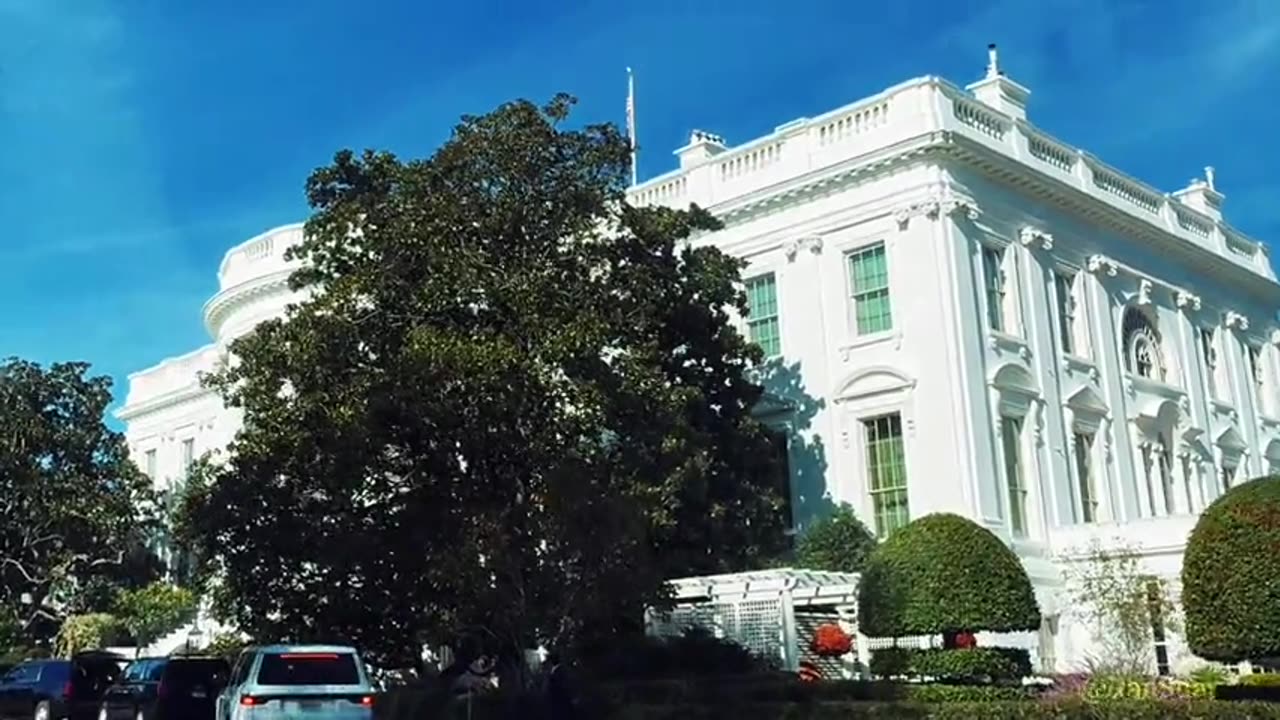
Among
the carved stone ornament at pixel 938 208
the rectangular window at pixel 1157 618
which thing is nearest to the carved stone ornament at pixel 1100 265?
the carved stone ornament at pixel 938 208

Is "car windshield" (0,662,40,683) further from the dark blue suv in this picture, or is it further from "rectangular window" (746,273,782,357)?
"rectangular window" (746,273,782,357)

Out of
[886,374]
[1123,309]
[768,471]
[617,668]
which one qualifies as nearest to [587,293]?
[617,668]

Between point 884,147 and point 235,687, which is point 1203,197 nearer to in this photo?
point 884,147

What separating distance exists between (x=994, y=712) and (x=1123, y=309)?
23629 millimetres

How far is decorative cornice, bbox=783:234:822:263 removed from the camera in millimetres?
34625

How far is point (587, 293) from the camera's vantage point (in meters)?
23.1

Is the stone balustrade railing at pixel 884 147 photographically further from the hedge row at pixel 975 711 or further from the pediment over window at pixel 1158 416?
the hedge row at pixel 975 711

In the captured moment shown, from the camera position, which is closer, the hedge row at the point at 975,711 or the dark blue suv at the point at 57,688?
the hedge row at the point at 975,711

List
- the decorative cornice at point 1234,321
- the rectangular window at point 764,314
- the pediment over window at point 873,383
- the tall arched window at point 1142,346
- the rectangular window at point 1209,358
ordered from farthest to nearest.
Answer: the decorative cornice at point 1234,321, the rectangular window at point 1209,358, the tall arched window at point 1142,346, the rectangular window at point 764,314, the pediment over window at point 873,383

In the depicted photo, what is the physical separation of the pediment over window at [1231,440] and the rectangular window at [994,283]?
11595 millimetres

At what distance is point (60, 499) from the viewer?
45.7m

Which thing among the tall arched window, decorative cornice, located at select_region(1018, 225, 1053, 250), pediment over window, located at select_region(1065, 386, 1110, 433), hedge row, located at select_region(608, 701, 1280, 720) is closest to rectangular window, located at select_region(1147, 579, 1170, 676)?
pediment over window, located at select_region(1065, 386, 1110, 433)

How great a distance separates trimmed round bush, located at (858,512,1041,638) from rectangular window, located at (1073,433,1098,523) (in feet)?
40.2

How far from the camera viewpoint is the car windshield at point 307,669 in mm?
18750
